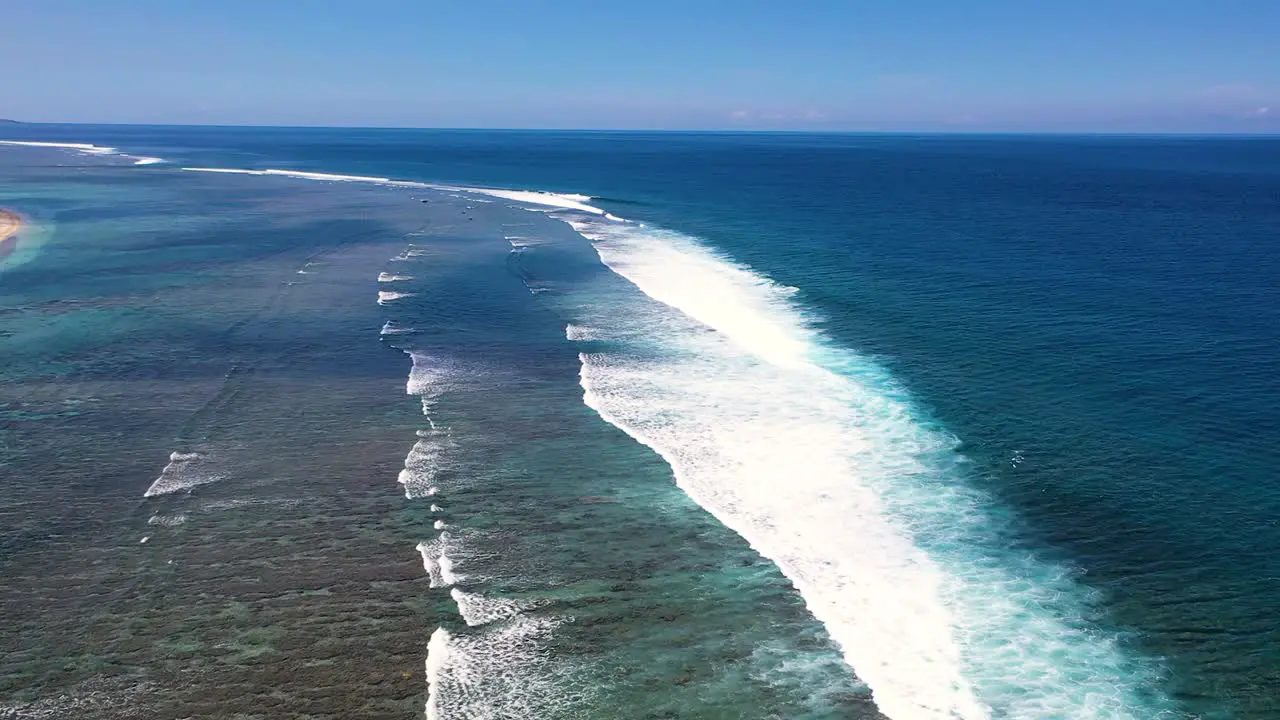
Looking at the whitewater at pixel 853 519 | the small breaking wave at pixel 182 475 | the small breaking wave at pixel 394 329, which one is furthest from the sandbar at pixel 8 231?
the small breaking wave at pixel 182 475

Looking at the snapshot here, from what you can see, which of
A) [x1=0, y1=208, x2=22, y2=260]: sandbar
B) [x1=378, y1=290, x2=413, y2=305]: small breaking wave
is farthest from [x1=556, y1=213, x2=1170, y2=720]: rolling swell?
[x1=0, y1=208, x2=22, y2=260]: sandbar

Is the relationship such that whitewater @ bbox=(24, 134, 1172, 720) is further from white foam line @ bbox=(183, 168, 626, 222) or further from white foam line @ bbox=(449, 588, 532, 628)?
white foam line @ bbox=(183, 168, 626, 222)

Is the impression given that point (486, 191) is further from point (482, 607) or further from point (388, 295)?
point (482, 607)

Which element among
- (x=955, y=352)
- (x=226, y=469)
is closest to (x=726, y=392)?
(x=955, y=352)

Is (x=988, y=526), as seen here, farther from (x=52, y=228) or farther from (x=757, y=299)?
(x=52, y=228)

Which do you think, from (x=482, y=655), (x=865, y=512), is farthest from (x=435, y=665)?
(x=865, y=512)
